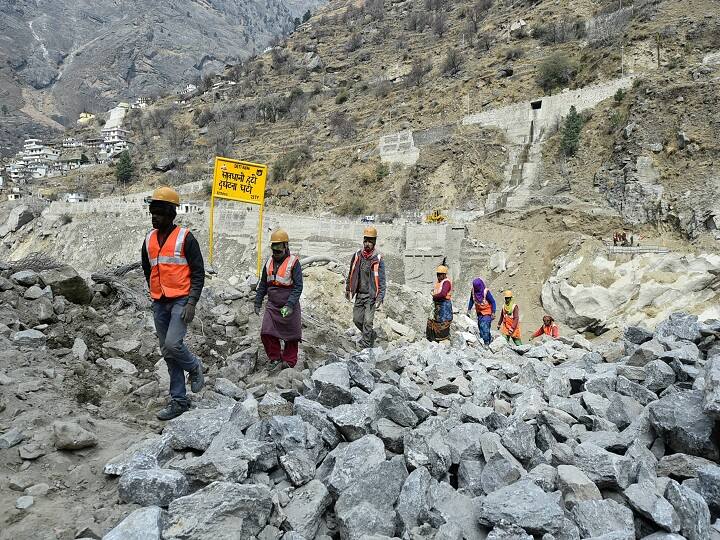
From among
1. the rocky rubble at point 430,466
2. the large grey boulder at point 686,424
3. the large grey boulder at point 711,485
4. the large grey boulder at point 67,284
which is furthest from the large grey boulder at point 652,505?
the large grey boulder at point 67,284

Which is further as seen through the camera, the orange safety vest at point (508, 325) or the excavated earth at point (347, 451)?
the orange safety vest at point (508, 325)

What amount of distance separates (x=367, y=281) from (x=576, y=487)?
4231 millimetres

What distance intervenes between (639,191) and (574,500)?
21965 millimetres

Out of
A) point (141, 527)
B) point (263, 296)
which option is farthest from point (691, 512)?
point (263, 296)

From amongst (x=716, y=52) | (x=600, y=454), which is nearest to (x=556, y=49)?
(x=716, y=52)

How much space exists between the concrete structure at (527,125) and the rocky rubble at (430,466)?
21453mm

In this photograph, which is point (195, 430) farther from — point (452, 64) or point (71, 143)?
point (71, 143)

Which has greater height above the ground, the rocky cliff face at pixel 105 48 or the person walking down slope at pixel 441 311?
the rocky cliff face at pixel 105 48

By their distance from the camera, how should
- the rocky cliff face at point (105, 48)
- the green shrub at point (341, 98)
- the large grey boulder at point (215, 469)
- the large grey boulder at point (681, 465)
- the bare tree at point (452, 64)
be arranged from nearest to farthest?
the large grey boulder at point (215, 469), the large grey boulder at point (681, 465), the bare tree at point (452, 64), the green shrub at point (341, 98), the rocky cliff face at point (105, 48)

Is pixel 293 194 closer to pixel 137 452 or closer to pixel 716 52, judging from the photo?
pixel 716 52

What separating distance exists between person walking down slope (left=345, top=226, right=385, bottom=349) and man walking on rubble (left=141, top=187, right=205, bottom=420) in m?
3.01

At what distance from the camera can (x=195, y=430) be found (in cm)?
Result: 293

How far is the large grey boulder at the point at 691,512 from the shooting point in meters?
2.25

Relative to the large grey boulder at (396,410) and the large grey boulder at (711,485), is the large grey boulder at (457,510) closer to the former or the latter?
the large grey boulder at (396,410)
